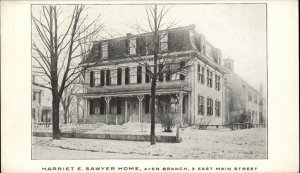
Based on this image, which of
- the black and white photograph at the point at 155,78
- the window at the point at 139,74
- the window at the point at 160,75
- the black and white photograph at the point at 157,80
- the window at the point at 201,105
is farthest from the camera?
the window at the point at 201,105

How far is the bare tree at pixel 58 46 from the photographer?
5.83 m

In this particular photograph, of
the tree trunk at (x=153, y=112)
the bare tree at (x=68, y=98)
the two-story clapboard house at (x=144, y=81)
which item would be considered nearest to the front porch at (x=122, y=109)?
the two-story clapboard house at (x=144, y=81)

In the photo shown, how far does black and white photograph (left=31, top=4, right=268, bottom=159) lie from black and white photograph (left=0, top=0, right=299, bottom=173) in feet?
0.05

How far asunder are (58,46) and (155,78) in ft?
4.22

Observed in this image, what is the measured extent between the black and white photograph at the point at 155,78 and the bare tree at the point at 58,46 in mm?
13

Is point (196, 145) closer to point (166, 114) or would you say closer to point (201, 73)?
point (166, 114)

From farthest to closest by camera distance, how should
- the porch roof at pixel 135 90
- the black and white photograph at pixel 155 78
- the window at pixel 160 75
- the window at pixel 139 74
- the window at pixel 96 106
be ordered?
the window at pixel 96 106 → the window at pixel 139 74 → the porch roof at pixel 135 90 → the window at pixel 160 75 → the black and white photograph at pixel 155 78

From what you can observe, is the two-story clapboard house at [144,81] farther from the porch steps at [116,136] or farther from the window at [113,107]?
the porch steps at [116,136]

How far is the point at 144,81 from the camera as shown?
6.55 meters

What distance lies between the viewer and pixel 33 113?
5.77 meters

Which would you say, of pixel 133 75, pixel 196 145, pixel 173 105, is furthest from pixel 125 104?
pixel 196 145

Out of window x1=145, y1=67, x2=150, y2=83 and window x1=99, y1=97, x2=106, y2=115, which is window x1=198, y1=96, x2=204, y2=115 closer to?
window x1=145, y1=67, x2=150, y2=83
